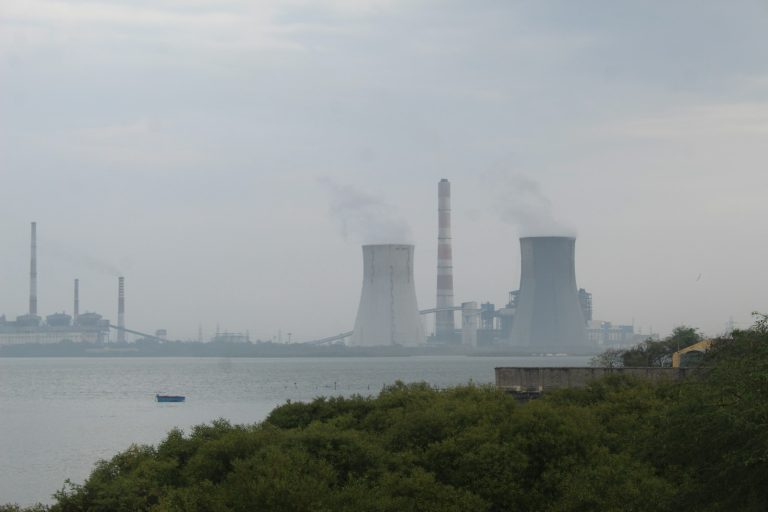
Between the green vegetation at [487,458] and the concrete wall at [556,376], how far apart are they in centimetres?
296

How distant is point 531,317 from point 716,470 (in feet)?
397

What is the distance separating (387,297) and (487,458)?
105575mm

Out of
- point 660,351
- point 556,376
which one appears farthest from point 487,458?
point 660,351

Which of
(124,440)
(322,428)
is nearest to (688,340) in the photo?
(124,440)

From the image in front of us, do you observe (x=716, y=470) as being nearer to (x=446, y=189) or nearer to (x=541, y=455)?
(x=541, y=455)

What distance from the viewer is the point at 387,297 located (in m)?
126

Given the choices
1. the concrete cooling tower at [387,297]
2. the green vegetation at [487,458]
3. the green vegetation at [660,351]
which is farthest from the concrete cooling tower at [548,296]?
the green vegetation at [487,458]

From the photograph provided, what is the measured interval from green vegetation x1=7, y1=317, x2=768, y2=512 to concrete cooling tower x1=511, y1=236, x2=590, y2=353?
99.1 metres

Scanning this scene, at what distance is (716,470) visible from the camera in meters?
14.8

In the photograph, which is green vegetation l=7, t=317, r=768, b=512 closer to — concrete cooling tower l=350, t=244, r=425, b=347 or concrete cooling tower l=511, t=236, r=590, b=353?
concrete cooling tower l=350, t=244, r=425, b=347

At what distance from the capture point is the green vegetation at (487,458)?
15.2 metres

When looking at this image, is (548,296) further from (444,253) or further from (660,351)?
(660,351)

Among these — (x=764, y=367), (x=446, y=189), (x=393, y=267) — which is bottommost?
(x=764, y=367)

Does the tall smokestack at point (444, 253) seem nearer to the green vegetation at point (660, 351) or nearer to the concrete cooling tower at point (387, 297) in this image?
the concrete cooling tower at point (387, 297)
